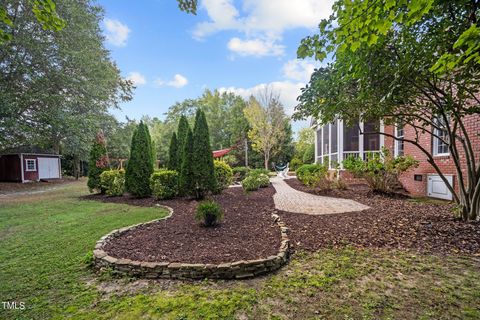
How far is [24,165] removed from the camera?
58.6 ft

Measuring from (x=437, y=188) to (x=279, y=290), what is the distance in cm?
766

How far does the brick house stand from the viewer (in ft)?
21.2

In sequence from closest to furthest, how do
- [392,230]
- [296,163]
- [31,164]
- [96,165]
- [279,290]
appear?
1. [279,290]
2. [392,230]
3. [96,165]
4. [31,164]
5. [296,163]

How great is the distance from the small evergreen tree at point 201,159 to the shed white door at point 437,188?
7.27 metres

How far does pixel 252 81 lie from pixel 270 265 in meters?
21.8

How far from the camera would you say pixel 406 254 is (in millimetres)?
3260

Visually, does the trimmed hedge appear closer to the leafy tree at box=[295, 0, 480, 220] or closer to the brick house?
the brick house

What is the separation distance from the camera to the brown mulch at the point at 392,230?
3604 mm

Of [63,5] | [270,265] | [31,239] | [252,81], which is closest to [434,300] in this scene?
[270,265]

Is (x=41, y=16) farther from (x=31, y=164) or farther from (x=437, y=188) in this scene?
(x=31, y=164)

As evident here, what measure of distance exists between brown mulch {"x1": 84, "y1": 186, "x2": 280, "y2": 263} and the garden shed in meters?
19.5

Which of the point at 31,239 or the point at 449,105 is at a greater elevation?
the point at 449,105

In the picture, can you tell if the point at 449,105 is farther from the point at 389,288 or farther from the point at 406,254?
the point at 389,288

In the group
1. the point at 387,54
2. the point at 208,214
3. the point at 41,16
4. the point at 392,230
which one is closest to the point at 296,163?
the point at 392,230
